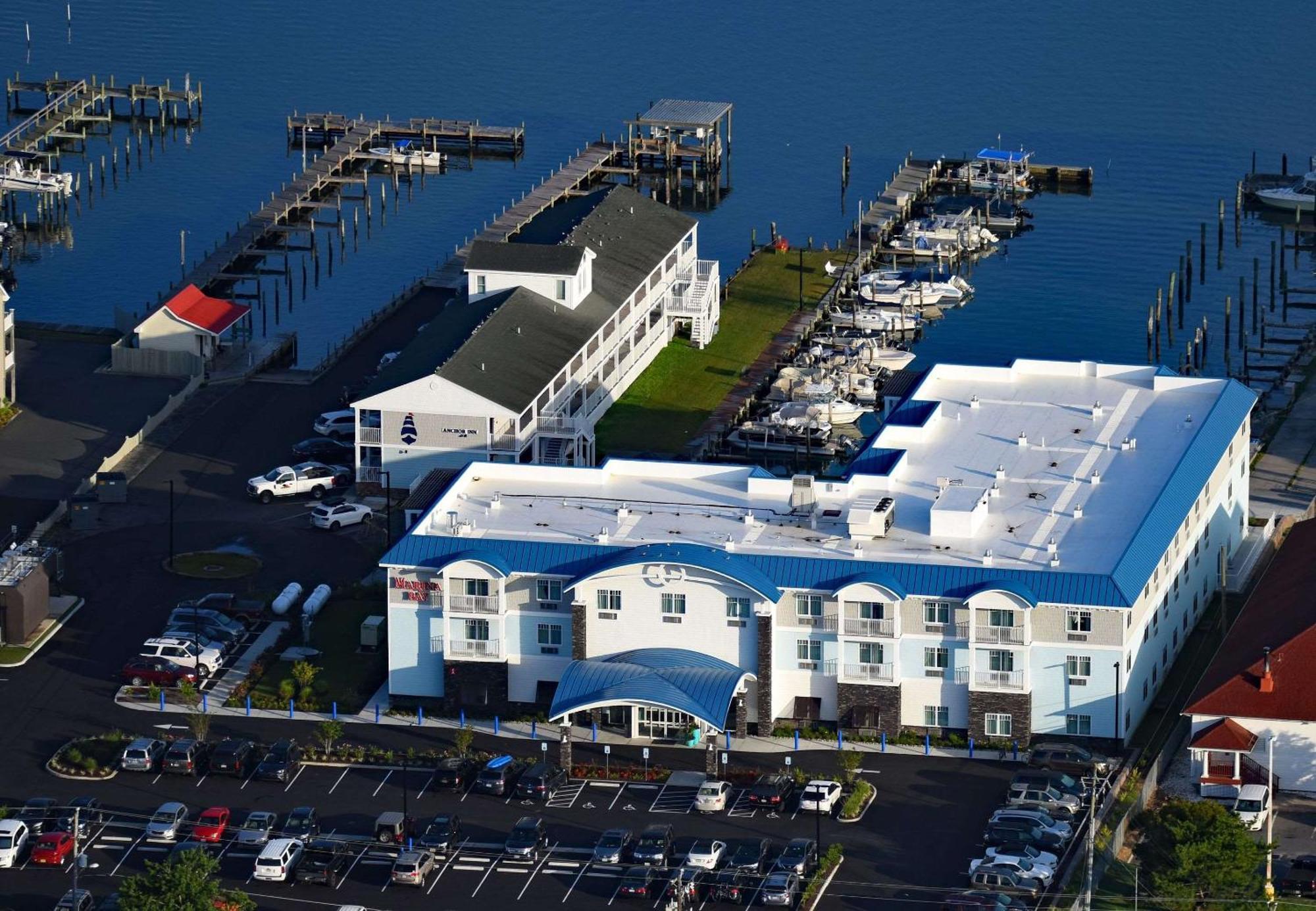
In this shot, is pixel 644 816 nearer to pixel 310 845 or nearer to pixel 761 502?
pixel 310 845

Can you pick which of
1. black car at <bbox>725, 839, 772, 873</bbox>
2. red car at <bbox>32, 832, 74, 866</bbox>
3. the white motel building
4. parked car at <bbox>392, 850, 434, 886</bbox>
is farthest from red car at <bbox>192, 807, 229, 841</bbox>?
black car at <bbox>725, 839, 772, 873</bbox>

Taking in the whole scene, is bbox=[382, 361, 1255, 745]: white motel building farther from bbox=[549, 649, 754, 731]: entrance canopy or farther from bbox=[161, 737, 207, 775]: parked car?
bbox=[161, 737, 207, 775]: parked car

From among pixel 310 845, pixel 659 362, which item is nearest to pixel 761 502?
pixel 310 845

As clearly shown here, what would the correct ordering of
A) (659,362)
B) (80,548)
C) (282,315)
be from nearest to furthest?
(80,548)
(659,362)
(282,315)

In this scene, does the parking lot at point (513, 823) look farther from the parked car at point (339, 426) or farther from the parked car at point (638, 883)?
the parked car at point (339, 426)

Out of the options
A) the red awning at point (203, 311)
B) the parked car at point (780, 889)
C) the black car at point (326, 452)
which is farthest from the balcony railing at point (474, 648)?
the red awning at point (203, 311)

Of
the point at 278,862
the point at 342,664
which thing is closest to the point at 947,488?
the point at 342,664
